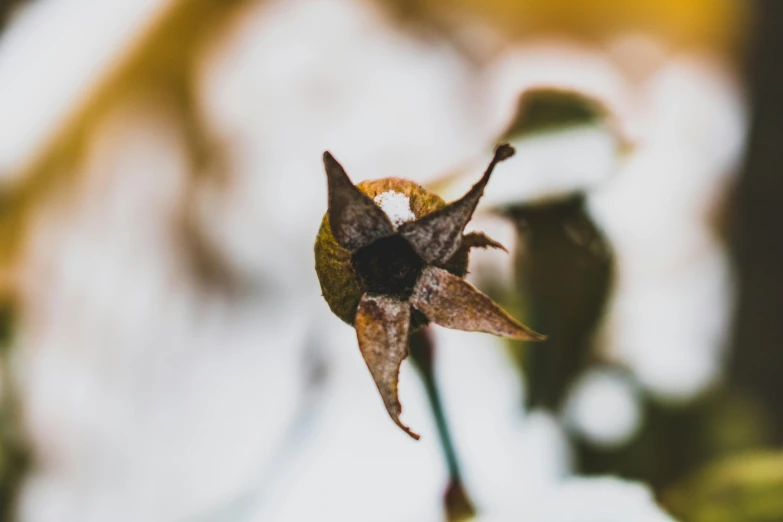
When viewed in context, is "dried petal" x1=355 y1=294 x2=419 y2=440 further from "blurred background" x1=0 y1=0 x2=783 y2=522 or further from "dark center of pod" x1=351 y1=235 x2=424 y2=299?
"blurred background" x1=0 y1=0 x2=783 y2=522

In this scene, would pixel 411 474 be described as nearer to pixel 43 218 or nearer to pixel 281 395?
pixel 281 395

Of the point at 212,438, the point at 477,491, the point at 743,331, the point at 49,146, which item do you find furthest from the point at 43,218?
the point at 743,331

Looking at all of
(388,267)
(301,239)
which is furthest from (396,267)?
(301,239)

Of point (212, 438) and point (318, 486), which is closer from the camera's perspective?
point (318, 486)

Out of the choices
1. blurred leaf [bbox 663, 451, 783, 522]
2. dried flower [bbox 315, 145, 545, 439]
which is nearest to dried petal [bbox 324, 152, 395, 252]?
dried flower [bbox 315, 145, 545, 439]

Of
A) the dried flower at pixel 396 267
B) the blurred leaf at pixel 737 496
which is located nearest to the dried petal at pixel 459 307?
the dried flower at pixel 396 267

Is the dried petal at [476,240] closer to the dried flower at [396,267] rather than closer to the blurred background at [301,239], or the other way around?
the dried flower at [396,267]
